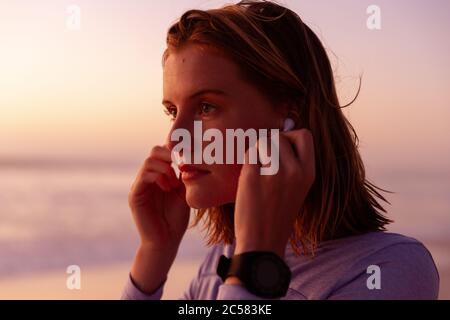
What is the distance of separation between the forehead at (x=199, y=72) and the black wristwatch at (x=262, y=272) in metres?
0.67

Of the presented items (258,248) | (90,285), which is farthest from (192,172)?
(90,285)

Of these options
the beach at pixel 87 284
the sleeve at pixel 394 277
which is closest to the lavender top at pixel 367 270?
the sleeve at pixel 394 277

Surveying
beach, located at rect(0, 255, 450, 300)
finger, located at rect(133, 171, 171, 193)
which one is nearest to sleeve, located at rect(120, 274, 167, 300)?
finger, located at rect(133, 171, 171, 193)

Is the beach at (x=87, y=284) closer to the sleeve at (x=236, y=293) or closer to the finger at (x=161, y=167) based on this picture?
the finger at (x=161, y=167)

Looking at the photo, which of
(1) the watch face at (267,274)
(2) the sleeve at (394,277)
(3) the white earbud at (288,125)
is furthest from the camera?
(3) the white earbud at (288,125)

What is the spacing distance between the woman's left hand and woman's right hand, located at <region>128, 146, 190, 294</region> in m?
0.76

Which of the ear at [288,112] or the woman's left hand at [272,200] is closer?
the woman's left hand at [272,200]

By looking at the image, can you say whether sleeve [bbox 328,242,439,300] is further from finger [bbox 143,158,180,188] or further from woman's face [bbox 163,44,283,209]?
finger [bbox 143,158,180,188]

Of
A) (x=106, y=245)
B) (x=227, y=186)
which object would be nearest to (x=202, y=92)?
(x=227, y=186)

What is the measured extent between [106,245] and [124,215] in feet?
3.88

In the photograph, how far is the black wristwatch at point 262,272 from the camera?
166 centimetres

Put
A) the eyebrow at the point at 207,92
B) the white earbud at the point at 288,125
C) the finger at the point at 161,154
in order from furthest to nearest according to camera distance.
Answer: the finger at the point at 161,154, the white earbud at the point at 288,125, the eyebrow at the point at 207,92

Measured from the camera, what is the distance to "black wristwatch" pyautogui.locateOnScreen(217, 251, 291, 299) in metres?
1.66
